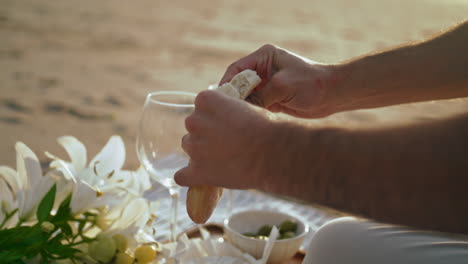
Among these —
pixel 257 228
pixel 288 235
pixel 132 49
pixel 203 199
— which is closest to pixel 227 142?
pixel 203 199

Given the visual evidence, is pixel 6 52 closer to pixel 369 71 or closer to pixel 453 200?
pixel 369 71

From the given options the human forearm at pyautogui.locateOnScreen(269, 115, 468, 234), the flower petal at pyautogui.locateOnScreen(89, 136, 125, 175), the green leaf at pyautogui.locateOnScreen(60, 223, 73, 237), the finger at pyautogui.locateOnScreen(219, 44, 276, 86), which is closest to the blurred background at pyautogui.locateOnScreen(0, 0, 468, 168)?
the human forearm at pyautogui.locateOnScreen(269, 115, 468, 234)

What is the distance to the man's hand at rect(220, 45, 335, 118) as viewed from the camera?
4.85ft

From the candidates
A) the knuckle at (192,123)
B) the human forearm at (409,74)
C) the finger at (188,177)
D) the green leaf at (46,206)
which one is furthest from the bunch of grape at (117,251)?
the human forearm at (409,74)

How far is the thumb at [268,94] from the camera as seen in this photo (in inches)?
57.5

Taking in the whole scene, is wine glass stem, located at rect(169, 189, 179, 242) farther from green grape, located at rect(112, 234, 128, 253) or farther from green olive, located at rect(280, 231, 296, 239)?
green olive, located at rect(280, 231, 296, 239)

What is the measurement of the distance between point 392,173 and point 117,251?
73 centimetres

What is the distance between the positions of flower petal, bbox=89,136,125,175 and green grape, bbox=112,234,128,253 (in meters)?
0.18

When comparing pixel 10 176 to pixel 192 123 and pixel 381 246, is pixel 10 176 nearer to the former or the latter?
pixel 192 123

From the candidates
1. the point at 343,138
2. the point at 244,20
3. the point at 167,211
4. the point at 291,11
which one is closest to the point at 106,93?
the point at 167,211

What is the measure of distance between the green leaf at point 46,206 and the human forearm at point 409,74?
2.68 ft

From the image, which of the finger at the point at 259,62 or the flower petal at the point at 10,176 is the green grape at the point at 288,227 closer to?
the finger at the point at 259,62

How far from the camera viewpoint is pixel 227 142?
102 cm

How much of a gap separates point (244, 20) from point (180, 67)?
392 cm
